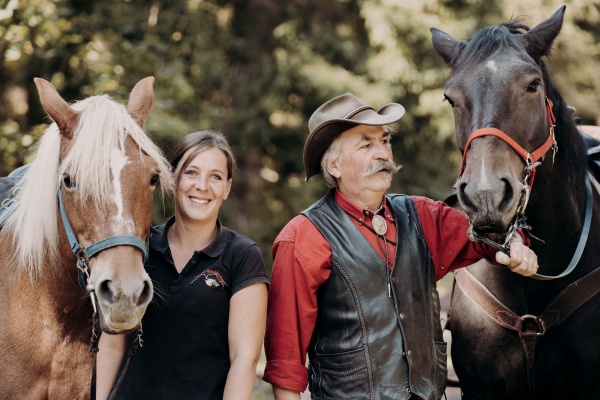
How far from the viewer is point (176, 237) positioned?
10.1 ft

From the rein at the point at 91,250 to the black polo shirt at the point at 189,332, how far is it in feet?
0.71

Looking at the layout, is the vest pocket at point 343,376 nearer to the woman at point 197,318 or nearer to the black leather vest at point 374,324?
the black leather vest at point 374,324

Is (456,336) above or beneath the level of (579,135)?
beneath

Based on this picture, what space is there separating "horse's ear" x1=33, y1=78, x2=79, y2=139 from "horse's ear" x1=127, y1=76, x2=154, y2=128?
0.23 meters

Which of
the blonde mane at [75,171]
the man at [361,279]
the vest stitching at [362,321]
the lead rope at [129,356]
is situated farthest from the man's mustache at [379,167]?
the lead rope at [129,356]

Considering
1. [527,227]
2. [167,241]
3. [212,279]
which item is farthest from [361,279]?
[167,241]

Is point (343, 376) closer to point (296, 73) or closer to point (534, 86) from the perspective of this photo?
point (534, 86)

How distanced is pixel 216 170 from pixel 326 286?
25.8 inches

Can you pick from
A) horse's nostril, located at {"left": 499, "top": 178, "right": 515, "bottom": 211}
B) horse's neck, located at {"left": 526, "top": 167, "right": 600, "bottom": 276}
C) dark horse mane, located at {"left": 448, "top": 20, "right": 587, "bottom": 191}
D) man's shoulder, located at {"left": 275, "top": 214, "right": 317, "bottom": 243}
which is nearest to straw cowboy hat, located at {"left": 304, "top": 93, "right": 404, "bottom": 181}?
man's shoulder, located at {"left": 275, "top": 214, "right": 317, "bottom": 243}

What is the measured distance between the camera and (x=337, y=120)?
307 cm

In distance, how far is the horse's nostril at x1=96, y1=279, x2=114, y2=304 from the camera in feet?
8.34

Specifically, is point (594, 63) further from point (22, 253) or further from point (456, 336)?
point (22, 253)

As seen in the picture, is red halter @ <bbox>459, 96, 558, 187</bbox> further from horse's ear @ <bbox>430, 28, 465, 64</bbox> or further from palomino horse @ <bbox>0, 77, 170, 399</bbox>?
palomino horse @ <bbox>0, 77, 170, 399</bbox>

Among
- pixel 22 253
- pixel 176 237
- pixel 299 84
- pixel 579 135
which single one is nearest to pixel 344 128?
pixel 176 237
